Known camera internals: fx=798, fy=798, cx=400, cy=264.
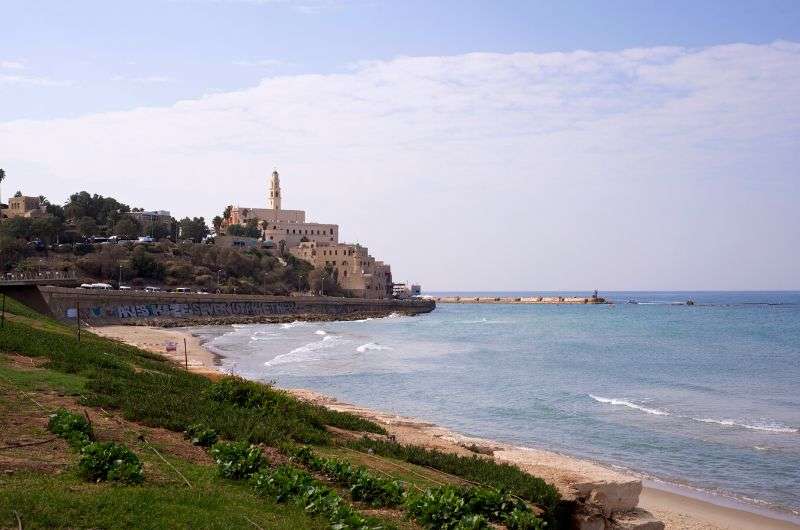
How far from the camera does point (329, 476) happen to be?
13320mm

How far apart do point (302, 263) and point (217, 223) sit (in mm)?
32754

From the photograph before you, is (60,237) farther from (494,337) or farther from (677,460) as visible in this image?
(677,460)

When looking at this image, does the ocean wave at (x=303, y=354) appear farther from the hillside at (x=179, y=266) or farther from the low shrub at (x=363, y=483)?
the hillside at (x=179, y=266)

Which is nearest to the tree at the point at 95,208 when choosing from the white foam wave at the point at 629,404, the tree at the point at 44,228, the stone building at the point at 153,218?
the stone building at the point at 153,218

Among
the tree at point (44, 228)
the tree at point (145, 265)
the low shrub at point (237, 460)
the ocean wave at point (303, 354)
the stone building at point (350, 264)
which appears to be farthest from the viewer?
the stone building at point (350, 264)

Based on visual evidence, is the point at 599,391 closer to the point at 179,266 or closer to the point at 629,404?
the point at 629,404

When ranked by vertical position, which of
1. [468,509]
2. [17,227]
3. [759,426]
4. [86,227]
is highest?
[86,227]

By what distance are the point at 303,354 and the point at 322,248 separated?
116 meters

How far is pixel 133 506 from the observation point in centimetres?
980

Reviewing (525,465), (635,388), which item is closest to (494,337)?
(635,388)

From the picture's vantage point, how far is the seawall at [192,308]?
7840 cm

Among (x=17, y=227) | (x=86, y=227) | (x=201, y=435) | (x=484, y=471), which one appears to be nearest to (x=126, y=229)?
(x=86, y=227)

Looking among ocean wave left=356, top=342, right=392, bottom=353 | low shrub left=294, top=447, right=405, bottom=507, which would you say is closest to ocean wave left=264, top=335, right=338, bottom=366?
ocean wave left=356, top=342, right=392, bottom=353

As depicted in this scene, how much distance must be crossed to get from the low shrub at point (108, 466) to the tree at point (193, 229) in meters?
155
